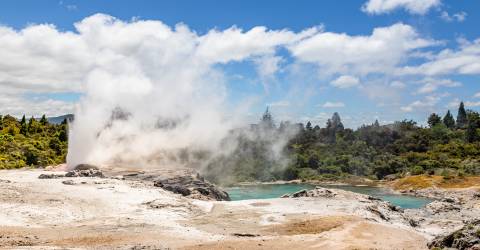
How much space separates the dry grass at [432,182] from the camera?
281ft

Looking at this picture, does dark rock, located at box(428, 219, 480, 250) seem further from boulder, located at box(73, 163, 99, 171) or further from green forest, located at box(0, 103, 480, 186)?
green forest, located at box(0, 103, 480, 186)

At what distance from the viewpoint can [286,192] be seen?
86062 millimetres

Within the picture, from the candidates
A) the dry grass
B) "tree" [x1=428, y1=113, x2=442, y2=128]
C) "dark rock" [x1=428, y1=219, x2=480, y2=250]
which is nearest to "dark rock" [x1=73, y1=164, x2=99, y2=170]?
"dark rock" [x1=428, y1=219, x2=480, y2=250]

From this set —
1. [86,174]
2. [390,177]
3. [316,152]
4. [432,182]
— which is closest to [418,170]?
[390,177]

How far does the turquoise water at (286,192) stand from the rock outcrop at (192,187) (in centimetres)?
1883

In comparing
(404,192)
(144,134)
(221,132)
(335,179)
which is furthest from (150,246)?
(335,179)

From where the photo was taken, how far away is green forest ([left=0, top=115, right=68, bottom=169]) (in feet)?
265

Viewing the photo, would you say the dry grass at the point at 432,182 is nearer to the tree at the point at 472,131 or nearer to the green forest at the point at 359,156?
the green forest at the point at 359,156

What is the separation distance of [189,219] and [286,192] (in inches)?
2014

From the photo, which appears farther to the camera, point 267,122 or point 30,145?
point 267,122

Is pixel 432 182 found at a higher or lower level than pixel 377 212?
higher

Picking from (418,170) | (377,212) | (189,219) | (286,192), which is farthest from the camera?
(418,170)

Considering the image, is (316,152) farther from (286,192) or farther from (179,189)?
(179,189)

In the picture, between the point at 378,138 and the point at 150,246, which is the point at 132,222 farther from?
the point at 378,138
